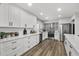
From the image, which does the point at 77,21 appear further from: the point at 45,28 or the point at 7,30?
the point at 45,28

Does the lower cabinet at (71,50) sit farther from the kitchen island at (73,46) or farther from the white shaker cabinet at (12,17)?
the white shaker cabinet at (12,17)

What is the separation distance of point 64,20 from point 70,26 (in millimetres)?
1066

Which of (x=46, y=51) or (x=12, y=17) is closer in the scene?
(x=12, y=17)

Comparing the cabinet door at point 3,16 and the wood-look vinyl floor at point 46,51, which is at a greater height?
the cabinet door at point 3,16

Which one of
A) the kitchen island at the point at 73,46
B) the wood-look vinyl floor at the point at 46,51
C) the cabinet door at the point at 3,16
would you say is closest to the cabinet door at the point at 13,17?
the cabinet door at the point at 3,16

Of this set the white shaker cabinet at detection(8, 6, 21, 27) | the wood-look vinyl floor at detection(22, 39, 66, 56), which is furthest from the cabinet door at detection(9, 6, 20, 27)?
the wood-look vinyl floor at detection(22, 39, 66, 56)

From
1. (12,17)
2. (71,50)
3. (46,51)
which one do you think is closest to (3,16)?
(12,17)

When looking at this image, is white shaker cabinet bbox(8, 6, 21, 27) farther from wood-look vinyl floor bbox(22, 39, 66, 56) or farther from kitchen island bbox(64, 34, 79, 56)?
kitchen island bbox(64, 34, 79, 56)

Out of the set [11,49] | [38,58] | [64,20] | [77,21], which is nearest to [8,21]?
[11,49]

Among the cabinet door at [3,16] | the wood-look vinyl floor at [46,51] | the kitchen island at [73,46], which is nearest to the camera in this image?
the kitchen island at [73,46]

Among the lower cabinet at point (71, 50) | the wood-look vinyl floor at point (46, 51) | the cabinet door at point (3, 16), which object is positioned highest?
the cabinet door at point (3, 16)

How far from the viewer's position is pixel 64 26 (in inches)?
322

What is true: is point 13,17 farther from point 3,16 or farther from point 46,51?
point 46,51

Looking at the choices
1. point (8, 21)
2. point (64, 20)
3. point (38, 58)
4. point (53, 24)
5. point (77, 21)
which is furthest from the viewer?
point (53, 24)
